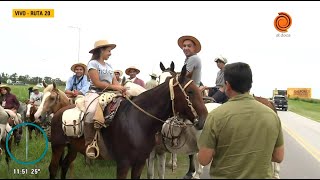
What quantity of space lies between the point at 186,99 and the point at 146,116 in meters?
0.63

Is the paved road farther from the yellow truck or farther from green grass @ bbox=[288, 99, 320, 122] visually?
the yellow truck

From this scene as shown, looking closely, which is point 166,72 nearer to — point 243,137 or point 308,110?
point 243,137

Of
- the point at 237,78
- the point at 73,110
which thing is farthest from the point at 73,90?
the point at 237,78

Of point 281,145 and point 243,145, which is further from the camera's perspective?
A: point 281,145

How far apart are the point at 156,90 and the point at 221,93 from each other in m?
3.47

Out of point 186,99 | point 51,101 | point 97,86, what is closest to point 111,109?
point 97,86

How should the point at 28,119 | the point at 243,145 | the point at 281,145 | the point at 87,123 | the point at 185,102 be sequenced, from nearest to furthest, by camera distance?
the point at 243,145, the point at 281,145, the point at 185,102, the point at 87,123, the point at 28,119

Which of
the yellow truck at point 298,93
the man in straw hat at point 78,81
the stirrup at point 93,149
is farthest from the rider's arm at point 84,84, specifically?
the yellow truck at point 298,93

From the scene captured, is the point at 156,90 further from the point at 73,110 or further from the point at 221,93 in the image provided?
the point at 221,93

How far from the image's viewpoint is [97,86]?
6285 mm

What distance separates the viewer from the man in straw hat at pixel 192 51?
7.11 metres

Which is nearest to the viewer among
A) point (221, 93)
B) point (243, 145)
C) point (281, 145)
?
point (243, 145)

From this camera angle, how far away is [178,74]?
229 inches

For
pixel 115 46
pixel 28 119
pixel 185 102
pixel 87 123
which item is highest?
pixel 115 46
